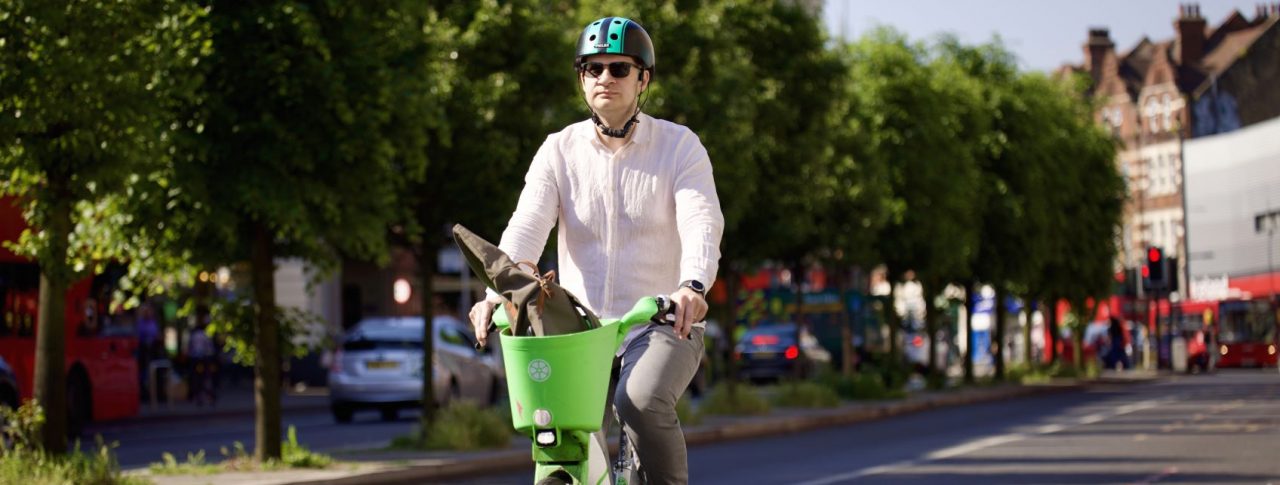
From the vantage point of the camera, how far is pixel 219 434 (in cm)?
2752

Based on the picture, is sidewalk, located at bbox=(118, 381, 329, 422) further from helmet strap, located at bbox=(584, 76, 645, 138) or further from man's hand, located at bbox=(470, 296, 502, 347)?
man's hand, located at bbox=(470, 296, 502, 347)

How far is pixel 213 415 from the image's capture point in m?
35.0

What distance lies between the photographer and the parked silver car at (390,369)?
30.2 metres

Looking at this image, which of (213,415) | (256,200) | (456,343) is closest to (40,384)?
(256,200)

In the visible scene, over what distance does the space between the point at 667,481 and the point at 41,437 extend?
9403mm

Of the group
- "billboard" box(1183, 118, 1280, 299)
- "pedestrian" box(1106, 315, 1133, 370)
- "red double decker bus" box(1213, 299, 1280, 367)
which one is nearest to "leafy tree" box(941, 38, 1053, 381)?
"pedestrian" box(1106, 315, 1133, 370)

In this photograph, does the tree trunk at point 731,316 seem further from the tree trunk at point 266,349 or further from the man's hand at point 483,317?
the man's hand at point 483,317

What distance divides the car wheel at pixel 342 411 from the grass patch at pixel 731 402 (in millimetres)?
5485

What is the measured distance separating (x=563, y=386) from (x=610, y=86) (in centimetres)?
115

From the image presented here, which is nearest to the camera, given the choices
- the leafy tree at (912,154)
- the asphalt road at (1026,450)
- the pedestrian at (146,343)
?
the asphalt road at (1026,450)

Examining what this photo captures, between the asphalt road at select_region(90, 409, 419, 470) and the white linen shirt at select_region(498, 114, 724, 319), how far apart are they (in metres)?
14.3

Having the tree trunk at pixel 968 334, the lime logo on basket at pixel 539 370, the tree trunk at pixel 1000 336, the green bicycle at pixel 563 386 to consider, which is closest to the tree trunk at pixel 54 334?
the green bicycle at pixel 563 386

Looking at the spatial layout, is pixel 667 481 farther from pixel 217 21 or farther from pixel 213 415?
pixel 213 415

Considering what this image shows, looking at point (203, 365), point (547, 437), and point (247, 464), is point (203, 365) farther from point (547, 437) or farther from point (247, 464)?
point (547, 437)
